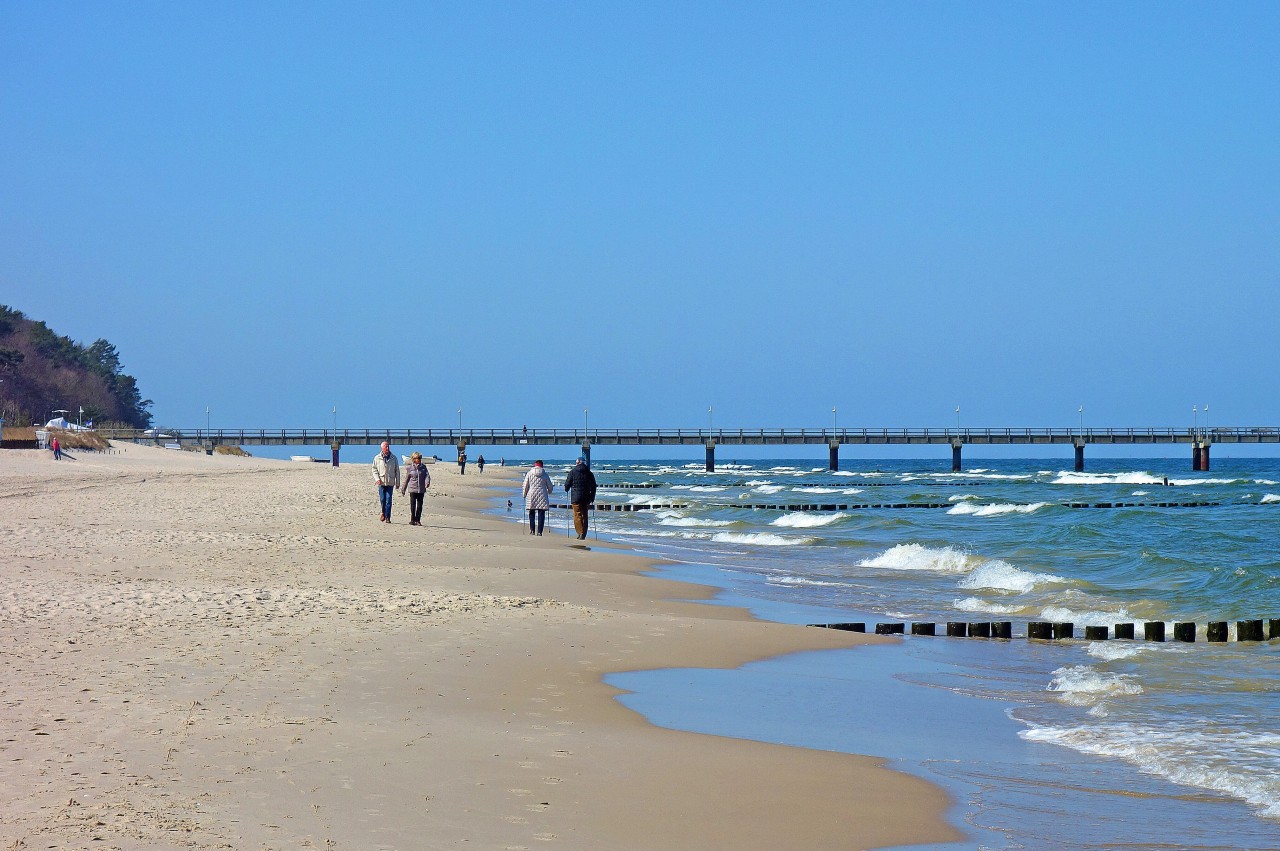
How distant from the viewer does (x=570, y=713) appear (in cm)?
795

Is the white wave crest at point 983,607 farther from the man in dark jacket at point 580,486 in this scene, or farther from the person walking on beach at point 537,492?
the person walking on beach at point 537,492

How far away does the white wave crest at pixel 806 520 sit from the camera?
3419 cm

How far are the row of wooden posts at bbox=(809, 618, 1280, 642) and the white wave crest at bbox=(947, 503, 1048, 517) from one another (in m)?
28.0

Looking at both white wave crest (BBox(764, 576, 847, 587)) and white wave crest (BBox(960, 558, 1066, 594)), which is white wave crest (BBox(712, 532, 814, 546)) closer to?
white wave crest (BBox(960, 558, 1066, 594))

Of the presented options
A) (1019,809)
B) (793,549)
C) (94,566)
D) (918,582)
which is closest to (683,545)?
(793,549)

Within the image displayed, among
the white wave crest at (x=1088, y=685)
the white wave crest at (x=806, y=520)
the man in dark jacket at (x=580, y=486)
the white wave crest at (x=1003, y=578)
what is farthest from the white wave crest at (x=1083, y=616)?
the white wave crest at (x=806, y=520)

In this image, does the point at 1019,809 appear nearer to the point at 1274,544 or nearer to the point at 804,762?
the point at 804,762

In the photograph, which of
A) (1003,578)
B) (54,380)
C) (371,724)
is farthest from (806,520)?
(54,380)

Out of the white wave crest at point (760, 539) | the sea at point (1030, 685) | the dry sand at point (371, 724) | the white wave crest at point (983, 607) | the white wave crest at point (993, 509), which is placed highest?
the dry sand at point (371, 724)

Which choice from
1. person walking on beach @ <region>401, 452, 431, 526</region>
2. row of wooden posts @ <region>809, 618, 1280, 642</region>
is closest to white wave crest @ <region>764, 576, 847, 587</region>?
row of wooden posts @ <region>809, 618, 1280, 642</region>

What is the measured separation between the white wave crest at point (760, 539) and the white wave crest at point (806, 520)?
3.88 m

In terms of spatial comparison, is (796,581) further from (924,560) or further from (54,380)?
(54,380)

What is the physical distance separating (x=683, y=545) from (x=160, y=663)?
61.9ft

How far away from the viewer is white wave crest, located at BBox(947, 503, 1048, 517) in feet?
137
